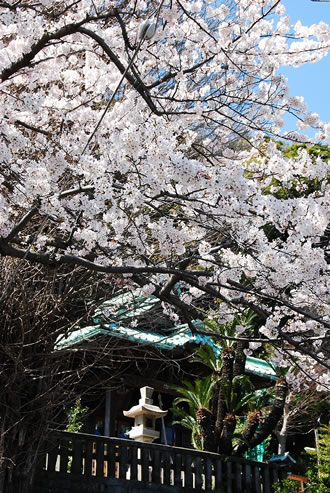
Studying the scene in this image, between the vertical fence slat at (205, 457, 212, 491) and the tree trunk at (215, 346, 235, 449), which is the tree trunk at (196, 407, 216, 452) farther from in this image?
the vertical fence slat at (205, 457, 212, 491)

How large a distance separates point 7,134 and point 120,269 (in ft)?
4.37

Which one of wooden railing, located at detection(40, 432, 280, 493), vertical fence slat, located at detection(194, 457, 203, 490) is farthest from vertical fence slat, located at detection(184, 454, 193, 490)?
vertical fence slat, located at detection(194, 457, 203, 490)

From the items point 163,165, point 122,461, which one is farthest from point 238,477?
point 163,165

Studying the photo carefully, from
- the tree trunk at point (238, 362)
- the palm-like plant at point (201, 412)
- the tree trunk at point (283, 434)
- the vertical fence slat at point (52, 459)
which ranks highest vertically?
the tree trunk at point (283, 434)

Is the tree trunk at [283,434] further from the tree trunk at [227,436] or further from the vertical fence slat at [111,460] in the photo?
the vertical fence slat at [111,460]

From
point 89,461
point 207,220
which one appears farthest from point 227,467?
point 207,220

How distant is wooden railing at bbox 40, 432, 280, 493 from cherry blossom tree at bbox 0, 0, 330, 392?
2479mm

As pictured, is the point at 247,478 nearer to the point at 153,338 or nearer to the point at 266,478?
the point at 266,478

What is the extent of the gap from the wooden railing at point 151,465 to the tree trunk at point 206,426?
352mm

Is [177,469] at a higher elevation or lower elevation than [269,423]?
lower

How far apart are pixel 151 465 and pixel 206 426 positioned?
52.3 inches

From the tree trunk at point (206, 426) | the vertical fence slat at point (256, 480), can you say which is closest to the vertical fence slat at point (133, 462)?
the tree trunk at point (206, 426)

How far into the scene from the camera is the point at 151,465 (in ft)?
27.7

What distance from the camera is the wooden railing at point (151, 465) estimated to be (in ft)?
25.1
